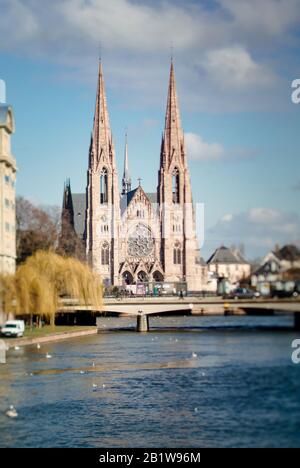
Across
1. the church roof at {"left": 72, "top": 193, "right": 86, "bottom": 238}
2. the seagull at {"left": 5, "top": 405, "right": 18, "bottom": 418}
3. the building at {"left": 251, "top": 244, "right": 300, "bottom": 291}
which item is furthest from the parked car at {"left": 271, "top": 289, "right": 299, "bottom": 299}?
the church roof at {"left": 72, "top": 193, "right": 86, "bottom": 238}

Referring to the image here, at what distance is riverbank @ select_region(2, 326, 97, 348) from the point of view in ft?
149

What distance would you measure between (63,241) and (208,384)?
37767 millimetres

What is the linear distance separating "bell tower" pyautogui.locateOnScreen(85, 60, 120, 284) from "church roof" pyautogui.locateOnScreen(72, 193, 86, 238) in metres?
6.14

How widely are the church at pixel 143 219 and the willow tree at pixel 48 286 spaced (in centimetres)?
5113

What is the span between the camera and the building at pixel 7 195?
5116 cm

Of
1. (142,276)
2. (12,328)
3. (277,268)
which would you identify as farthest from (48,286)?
(142,276)

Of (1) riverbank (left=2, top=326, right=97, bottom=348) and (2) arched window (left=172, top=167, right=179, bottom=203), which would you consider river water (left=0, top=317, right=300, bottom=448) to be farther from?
(2) arched window (left=172, top=167, right=179, bottom=203)

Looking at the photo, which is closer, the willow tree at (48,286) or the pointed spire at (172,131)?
the willow tree at (48,286)

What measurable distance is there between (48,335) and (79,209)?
255 feet

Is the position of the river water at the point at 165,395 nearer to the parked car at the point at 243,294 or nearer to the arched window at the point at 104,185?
the parked car at the point at 243,294

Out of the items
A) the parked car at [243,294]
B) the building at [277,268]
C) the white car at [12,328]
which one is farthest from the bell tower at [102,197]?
the building at [277,268]

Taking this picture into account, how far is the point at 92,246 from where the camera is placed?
11188cm

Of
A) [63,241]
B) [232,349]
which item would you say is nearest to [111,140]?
[63,241]
